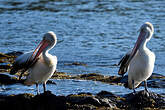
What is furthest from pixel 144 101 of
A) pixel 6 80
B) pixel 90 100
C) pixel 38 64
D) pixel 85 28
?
pixel 85 28

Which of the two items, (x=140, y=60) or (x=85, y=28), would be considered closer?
(x=140, y=60)

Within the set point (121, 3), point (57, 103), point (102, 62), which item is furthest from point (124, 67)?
point (121, 3)

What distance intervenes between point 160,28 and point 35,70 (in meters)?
11.8

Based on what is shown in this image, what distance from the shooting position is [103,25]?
2098cm

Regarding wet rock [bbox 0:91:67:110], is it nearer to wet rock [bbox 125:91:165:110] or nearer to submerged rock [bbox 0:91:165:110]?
submerged rock [bbox 0:91:165:110]

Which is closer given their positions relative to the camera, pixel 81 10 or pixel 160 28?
pixel 160 28

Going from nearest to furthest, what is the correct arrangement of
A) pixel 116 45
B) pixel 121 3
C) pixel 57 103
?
pixel 57 103 < pixel 116 45 < pixel 121 3

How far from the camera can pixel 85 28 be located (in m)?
20.4

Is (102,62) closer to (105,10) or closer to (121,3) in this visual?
(105,10)

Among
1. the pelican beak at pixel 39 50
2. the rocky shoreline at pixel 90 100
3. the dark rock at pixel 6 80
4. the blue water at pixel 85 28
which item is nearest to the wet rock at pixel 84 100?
the rocky shoreline at pixel 90 100

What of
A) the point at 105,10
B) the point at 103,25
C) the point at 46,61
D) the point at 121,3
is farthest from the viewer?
the point at 121,3

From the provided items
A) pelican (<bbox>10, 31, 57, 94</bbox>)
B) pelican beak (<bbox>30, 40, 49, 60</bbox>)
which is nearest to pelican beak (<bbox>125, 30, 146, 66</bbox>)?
pelican (<bbox>10, 31, 57, 94</bbox>)

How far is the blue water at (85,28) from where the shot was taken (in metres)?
15.2

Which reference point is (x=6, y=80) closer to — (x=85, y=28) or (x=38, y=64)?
(x=38, y=64)
